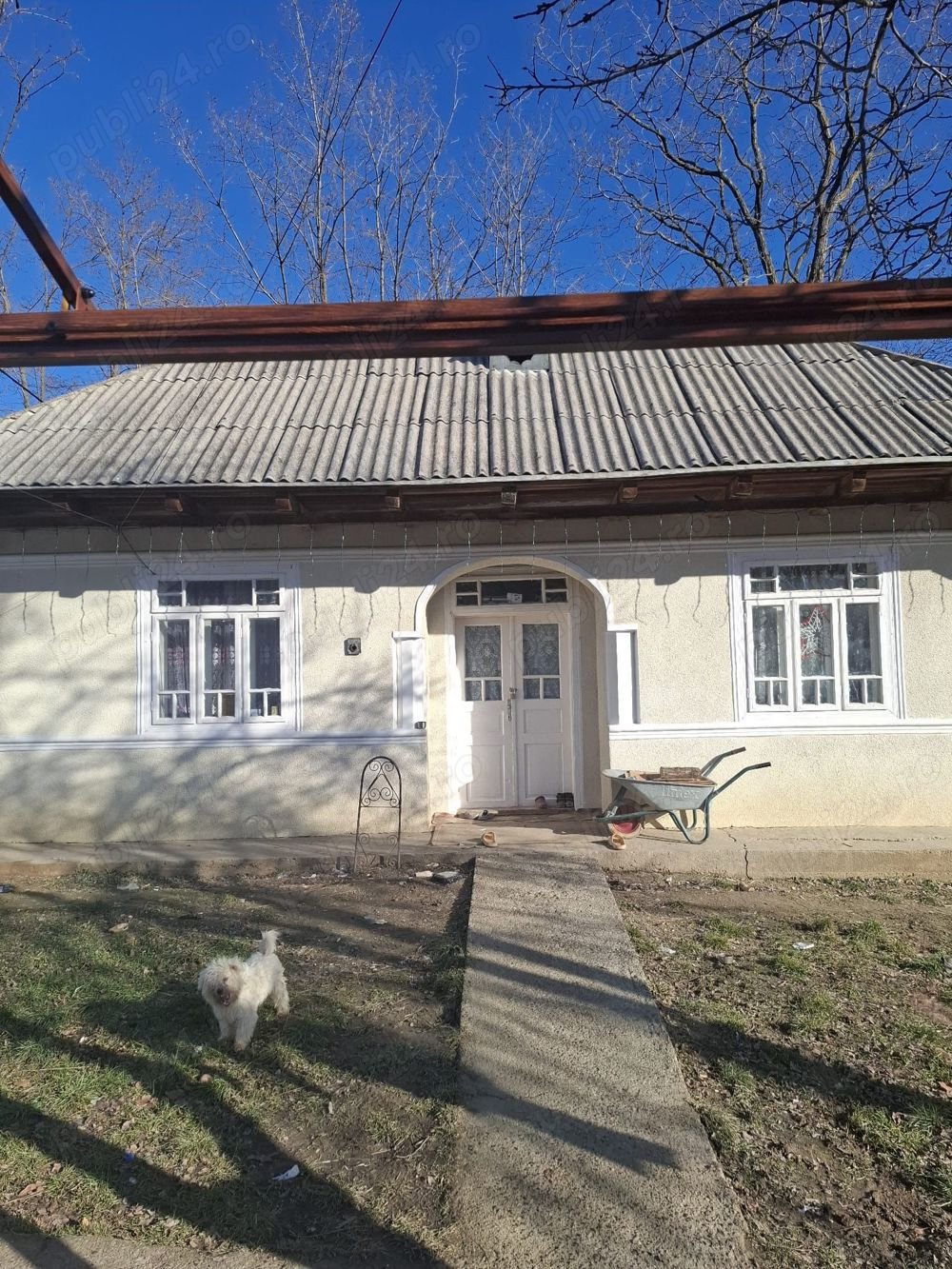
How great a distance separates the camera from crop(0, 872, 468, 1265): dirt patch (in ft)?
8.84

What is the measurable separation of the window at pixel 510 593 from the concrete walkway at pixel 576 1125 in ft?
15.1

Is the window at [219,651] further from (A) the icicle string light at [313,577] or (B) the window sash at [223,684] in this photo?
(A) the icicle string light at [313,577]

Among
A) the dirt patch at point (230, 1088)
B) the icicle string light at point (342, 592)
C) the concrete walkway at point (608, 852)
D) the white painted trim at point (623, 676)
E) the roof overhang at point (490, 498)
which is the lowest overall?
the dirt patch at point (230, 1088)

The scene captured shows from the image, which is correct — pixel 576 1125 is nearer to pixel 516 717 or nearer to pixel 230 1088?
pixel 230 1088

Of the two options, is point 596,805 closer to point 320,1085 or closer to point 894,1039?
point 894,1039

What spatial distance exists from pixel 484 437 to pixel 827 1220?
6705mm

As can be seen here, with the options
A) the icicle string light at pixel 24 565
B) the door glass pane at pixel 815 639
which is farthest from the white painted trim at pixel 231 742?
the door glass pane at pixel 815 639

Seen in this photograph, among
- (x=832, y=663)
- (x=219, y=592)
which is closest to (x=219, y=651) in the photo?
(x=219, y=592)

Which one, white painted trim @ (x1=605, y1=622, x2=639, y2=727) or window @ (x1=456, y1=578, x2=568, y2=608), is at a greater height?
window @ (x1=456, y1=578, x2=568, y2=608)

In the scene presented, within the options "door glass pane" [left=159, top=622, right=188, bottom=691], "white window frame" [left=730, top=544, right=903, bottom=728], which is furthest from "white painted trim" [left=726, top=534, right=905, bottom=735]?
"door glass pane" [left=159, top=622, right=188, bottom=691]

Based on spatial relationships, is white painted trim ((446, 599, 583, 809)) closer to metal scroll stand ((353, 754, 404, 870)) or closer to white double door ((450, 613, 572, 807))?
white double door ((450, 613, 572, 807))

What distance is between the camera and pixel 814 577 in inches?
316

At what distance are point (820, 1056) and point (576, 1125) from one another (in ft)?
4.44

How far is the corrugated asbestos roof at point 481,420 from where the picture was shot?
24.0 feet
